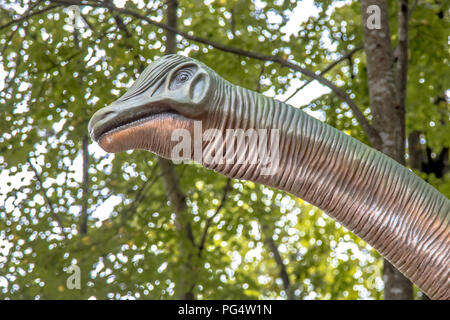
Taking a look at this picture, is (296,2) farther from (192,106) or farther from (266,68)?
(192,106)

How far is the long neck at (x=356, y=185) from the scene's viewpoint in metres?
1.33

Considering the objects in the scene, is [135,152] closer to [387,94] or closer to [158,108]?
[387,94]

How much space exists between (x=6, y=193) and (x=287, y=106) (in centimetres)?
427

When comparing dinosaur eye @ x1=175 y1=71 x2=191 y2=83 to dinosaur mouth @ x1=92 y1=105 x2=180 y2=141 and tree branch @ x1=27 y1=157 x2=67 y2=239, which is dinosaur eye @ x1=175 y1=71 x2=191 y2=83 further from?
tree branch @ x1=27 y1=157 x2=67 y2=239

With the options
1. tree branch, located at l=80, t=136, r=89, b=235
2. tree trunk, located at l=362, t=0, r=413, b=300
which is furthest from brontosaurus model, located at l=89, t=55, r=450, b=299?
tree branch, located at l=80, t=136, r=89, b=235

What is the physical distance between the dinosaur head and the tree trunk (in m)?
2.71

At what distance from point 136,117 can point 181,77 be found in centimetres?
12

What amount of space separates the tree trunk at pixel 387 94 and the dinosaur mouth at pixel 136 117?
9.02ft

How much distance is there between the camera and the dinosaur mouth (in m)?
1.33
